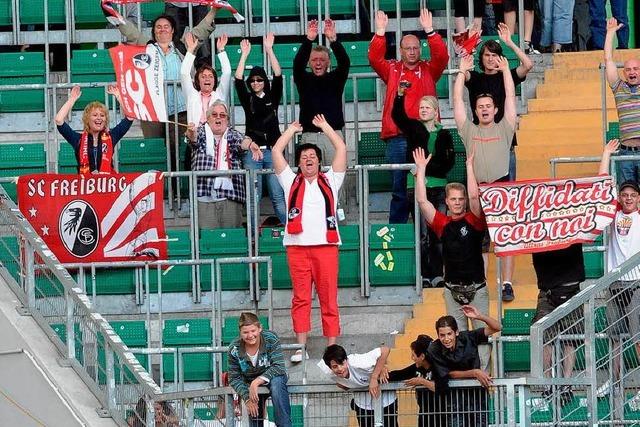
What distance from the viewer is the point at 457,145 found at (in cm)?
2220

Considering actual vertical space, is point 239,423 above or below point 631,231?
below

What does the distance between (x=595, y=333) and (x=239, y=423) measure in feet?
9.35

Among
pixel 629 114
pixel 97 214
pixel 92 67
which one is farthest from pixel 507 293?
pixel 92 67

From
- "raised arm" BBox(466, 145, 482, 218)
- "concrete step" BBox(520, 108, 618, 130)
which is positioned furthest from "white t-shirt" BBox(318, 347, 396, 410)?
"concrete step" BBox(520, 108, 618, 130)

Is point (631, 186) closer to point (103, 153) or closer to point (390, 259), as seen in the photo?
point (390, 259)

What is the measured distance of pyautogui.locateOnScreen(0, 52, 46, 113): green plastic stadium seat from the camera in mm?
23797

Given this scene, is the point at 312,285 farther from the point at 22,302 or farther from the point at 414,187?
the point at 22,302

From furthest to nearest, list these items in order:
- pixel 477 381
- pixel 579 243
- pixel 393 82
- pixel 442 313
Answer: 1. pixel 393 82
2. pixel 442 313
3. pixel 579 243
4. pixel 477 381

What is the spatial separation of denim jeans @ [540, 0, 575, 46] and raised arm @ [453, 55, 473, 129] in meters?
3.23

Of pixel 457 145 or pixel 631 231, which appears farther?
pixel 457 145

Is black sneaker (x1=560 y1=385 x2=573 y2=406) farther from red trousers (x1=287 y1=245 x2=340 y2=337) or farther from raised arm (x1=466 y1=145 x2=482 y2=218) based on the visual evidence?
red trousers (x1=287 y1=245 x2=340 y2=337)

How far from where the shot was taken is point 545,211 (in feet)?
62.4

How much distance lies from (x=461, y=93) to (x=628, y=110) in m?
1.54

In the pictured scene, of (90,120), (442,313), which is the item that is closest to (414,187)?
(442,313)
